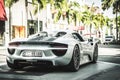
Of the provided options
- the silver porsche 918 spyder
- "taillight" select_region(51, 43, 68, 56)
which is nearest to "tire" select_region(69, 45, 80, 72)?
the silver porsche 918 spyder

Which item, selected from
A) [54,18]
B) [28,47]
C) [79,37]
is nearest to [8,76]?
[28,47]

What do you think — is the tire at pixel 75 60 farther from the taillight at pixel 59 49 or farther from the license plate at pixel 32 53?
the license plate at pixel 32 53

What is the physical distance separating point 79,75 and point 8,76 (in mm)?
1717

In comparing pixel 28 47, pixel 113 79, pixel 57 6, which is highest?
pixel 57 6

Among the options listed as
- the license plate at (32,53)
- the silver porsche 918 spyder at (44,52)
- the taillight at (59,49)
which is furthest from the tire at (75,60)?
the license plate at (32,53)

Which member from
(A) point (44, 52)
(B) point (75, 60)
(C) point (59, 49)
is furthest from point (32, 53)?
(B) point (75, 60)

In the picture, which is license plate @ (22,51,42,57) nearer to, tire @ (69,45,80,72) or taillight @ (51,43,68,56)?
taillight @ (51,43,68,56)

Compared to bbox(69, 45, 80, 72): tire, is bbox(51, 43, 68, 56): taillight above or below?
above

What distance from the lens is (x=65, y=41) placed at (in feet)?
32.6

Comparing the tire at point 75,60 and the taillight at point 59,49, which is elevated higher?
the taillight at point 59,49

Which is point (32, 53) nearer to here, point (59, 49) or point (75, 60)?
point (59, 49)

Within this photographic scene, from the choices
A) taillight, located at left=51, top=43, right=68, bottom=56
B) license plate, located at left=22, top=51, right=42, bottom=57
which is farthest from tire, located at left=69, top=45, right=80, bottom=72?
license plate, located at left=22, top=51, right=42, bottom=57

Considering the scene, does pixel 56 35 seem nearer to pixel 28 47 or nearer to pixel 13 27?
pixel 28 47

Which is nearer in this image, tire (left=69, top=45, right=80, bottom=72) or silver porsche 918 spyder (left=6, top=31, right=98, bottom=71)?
silver porsche 918 spyder (left=6, top=31, right=98, bottom=71)
